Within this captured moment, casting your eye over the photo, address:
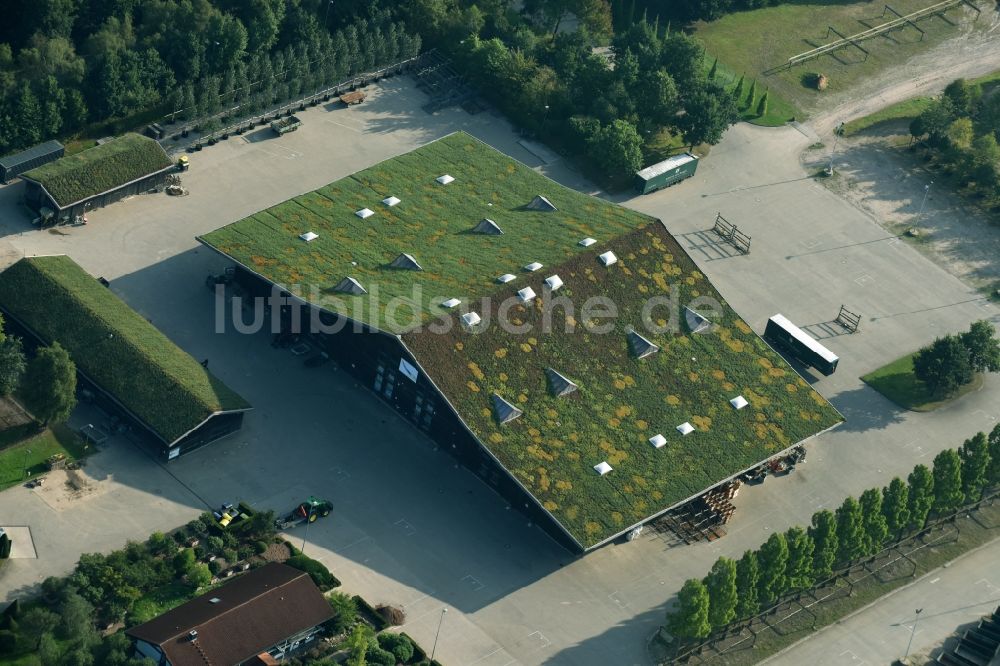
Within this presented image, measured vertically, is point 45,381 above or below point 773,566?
above

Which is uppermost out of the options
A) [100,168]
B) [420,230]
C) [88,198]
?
[420,230]

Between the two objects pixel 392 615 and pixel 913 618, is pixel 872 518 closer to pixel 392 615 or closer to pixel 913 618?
pixel 913 618

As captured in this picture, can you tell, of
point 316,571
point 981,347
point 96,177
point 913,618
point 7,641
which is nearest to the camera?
point 7,641

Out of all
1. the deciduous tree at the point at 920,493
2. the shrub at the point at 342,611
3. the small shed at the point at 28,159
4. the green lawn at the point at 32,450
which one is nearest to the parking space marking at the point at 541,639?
the shrub at the point at 342,611

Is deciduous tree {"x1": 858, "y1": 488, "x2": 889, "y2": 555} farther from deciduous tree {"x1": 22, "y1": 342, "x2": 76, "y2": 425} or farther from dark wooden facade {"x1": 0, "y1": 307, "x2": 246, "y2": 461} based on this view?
deciduous tree {"x1": 22, "y1": 342, "x2": 76, "y2": 425}

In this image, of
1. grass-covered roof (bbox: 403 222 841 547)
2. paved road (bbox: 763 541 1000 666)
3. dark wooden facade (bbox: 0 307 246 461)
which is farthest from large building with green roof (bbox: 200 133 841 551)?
paved road (bbox: 763 541 1000 666)

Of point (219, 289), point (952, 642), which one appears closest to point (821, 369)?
point (952, 642)

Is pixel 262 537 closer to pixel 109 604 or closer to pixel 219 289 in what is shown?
pixel 109 604

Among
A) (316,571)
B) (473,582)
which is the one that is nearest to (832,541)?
(473,582)
